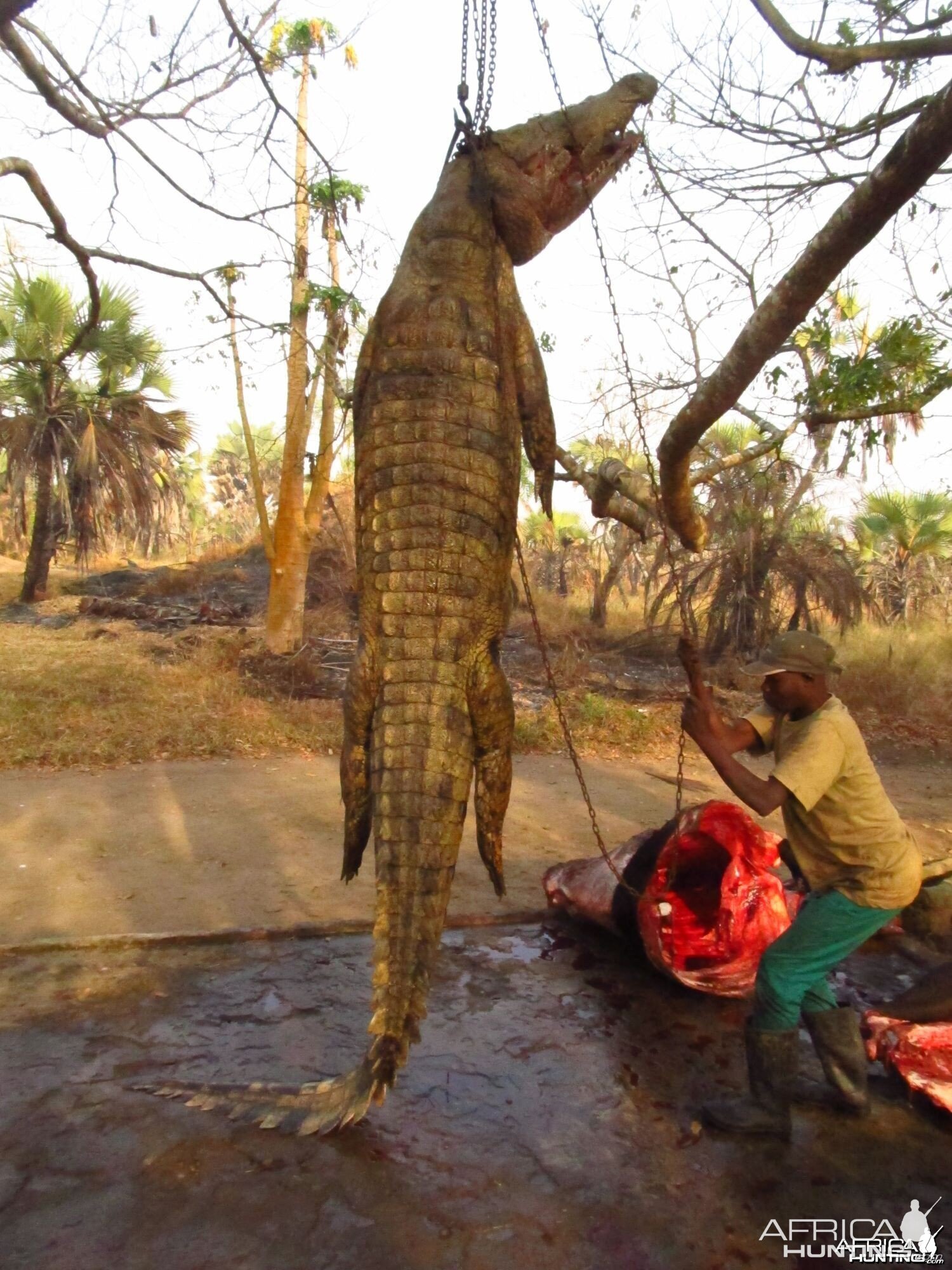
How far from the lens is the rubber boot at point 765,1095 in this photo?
2.92m

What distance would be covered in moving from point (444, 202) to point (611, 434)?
7910 mm

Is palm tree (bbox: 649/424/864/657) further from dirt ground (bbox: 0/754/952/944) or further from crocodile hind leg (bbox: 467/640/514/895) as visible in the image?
crocodile hind leg (bbox: 467/640/514/895)

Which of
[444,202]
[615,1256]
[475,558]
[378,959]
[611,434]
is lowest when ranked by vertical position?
[615,1256]

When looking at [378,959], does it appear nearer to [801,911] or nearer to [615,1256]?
[615,1256]

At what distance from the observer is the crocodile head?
2734 mm

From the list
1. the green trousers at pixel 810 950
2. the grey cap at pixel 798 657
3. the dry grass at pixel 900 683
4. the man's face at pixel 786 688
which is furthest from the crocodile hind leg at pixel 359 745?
the dry grass at pixel 900 683

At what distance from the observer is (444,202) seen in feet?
8.95

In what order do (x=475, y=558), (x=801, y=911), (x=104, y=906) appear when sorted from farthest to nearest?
(x=104, y=906) < (x=801, y=911) < (x=475, y=558)

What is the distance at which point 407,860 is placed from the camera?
2.51 m

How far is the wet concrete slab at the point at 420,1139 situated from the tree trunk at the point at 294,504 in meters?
7.58

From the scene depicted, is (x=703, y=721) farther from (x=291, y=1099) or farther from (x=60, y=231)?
(x=60, y=231)

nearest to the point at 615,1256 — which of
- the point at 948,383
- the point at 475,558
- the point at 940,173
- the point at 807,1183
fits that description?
the point at 807,1183

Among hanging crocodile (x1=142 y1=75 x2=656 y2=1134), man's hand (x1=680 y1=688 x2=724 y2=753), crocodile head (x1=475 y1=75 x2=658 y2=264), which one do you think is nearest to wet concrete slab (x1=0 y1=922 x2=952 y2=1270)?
hanging crocodile (x1=142 y1=75 x2=656 y2=1134)

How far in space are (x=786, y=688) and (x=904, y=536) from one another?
1633 centimetres
